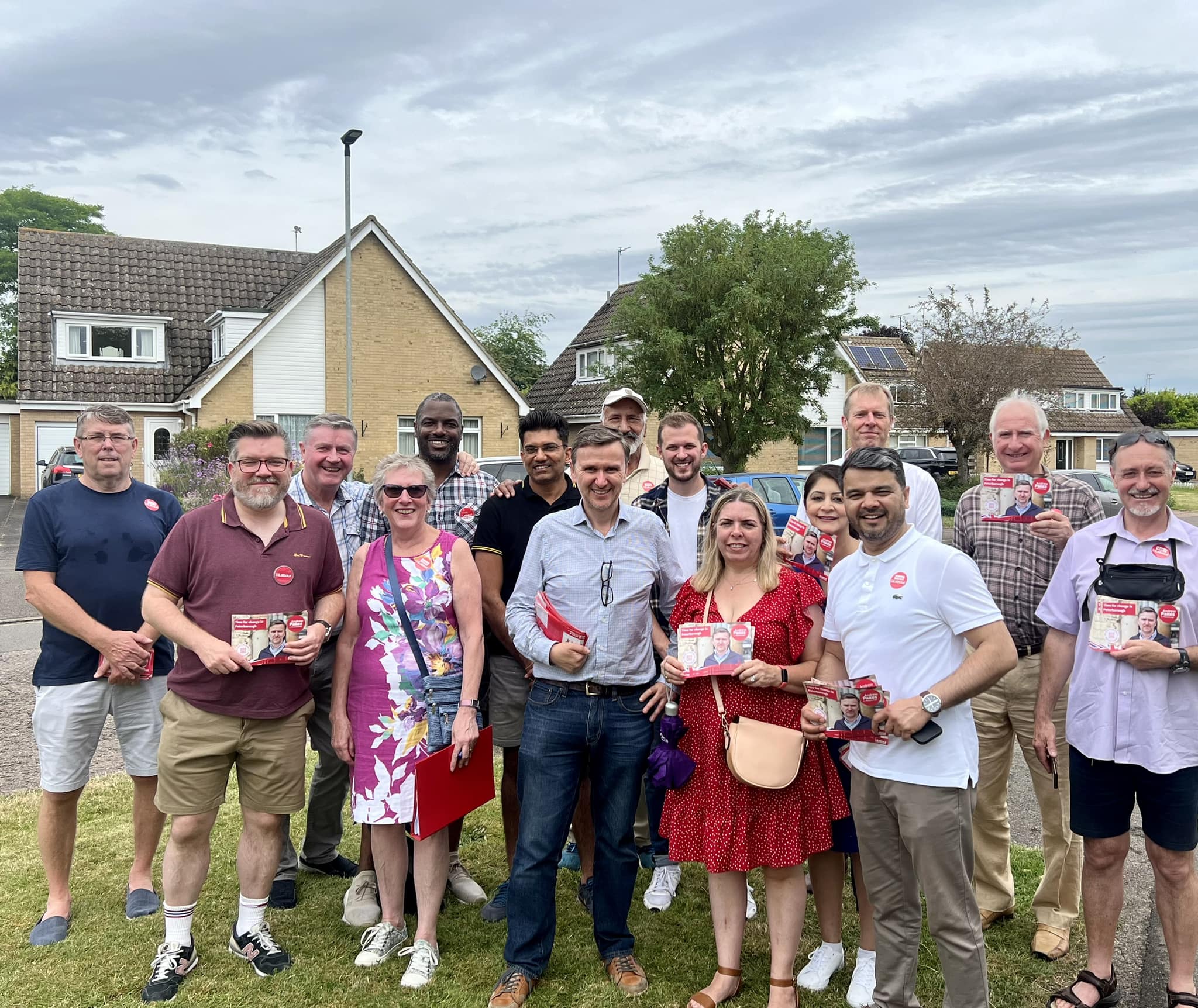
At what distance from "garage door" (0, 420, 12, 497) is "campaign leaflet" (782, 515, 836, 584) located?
114ft

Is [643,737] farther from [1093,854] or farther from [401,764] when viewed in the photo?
[1093,854]

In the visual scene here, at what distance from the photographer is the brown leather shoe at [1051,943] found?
422 cm


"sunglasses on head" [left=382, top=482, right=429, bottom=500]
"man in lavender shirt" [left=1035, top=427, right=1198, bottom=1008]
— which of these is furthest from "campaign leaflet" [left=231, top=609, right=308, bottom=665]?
"man in lavender shirt" [left=1035, top=427, right=1198, bottom=1008]

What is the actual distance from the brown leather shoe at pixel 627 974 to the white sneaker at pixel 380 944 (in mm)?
979

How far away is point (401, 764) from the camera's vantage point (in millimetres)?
4191

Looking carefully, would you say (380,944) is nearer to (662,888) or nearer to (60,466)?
(662,888)

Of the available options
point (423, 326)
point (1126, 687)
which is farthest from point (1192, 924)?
point (423, 326)

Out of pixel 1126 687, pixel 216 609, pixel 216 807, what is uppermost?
pixel 216 609

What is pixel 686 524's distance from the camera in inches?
196

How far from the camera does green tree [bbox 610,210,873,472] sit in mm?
22516

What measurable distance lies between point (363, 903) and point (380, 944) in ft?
1.56

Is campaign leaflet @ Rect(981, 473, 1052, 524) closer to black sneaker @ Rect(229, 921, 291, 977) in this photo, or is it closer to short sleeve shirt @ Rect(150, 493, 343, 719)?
short sleeve shirt @ Rect(150, 493, 343, 719)

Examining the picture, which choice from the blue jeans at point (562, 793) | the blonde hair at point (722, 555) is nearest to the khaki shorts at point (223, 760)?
the blue jeans at point (562, 793)

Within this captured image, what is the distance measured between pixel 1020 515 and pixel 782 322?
1944cm
